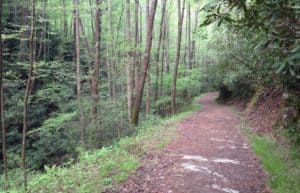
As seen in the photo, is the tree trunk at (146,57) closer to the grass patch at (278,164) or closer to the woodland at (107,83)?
the woodland at (107,83)

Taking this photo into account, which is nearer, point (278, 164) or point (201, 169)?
point (201, 169)

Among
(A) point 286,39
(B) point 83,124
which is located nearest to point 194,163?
(A) point 286,39

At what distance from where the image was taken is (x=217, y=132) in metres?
13.6

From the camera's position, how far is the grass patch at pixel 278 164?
710cm

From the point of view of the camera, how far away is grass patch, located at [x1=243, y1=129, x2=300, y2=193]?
7102mm

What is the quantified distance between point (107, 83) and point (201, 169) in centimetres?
1784

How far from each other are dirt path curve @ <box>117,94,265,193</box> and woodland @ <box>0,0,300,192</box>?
1.72 feet

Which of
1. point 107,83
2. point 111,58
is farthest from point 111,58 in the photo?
point 107,83

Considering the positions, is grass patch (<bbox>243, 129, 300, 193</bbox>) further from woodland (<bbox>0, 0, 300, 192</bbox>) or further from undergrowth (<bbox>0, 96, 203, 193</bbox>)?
undergrowth (<bbox>0, 96, 203, 193</bbox>)

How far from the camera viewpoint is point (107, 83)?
25.2 meters

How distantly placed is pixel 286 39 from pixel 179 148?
20.7 ft

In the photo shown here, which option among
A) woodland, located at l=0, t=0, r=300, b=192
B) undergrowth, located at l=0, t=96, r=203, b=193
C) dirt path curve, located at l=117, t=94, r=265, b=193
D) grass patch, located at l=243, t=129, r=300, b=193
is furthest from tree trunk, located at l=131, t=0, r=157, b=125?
grass patch, located at l=243, t=129, r=300, b=193

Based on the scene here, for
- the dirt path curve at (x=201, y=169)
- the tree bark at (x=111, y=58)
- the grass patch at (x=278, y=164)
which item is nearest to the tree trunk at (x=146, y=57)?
the dirt path curve at (x=201, y=169)

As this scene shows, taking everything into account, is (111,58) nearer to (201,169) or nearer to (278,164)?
(278,164)
